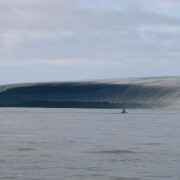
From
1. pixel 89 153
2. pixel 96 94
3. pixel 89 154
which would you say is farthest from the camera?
pixel 96 94

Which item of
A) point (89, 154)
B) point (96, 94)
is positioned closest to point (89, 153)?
point (89, 154)

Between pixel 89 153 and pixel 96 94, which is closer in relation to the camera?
pixel 89 153

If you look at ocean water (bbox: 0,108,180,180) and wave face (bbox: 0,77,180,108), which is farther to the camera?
wave face (bbox: 0,77,180,108)

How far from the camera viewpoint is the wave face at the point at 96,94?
4178 inches

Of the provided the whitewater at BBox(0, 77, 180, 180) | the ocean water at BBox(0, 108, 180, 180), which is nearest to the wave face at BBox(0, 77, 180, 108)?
the whitewater at BBox(0, 77, 180, 180)

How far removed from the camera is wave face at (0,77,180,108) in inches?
4178

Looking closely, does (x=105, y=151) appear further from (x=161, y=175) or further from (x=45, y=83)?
(x=45, y=83)

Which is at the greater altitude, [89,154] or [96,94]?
[96,94]

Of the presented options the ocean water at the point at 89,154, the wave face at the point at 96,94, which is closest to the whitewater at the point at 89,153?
the ocean water at the point at 89,154

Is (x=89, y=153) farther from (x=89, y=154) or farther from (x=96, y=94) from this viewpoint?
(x=96, y=94)

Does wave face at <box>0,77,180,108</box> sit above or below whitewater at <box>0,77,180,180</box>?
above

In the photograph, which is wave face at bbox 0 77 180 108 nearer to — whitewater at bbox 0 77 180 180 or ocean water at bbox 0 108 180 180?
whitewater at bbox 0 77 180 180

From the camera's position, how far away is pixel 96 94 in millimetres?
112750

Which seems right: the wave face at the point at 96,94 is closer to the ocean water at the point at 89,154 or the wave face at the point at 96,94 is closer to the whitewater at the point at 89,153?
the whitewater at the point at 89,153
